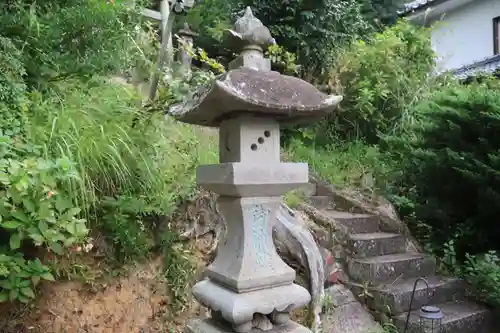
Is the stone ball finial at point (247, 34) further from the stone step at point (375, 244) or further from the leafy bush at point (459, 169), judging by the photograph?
the leafy bush at point (459, 169)

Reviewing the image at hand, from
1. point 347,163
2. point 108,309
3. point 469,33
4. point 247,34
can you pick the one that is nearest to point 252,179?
point 247,34

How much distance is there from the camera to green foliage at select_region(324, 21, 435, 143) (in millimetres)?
6270

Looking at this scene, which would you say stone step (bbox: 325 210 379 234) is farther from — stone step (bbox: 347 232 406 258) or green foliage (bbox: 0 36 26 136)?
green foliage (bbox: 0 36 26 136)

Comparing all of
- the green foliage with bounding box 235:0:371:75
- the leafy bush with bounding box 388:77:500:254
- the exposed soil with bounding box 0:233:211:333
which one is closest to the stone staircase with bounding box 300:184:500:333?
the leafy bush with bounding box 388:77:500:254

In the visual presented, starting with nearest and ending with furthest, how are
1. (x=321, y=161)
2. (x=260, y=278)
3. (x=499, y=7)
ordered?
(x=260, y=278) < (x=321, y=161) < (x=499, y=7)

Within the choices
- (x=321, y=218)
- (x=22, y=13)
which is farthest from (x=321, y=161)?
(x=22, y=13)

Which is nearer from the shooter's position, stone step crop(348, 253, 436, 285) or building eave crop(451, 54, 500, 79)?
stone step crop(348, 253, 436, 285)

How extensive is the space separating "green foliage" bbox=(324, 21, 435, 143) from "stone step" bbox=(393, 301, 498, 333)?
3083 millimetres

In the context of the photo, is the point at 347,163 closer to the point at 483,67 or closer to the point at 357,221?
the point at 357,221

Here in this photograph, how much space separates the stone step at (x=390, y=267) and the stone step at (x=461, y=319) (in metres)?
0.39

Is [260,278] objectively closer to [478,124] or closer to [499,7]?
[478,124]

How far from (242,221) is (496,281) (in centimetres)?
275

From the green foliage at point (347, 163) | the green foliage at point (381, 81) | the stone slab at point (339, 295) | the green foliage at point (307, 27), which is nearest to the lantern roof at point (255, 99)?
the stone slab at point (339, 295)

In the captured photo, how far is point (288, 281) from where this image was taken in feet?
7.38
